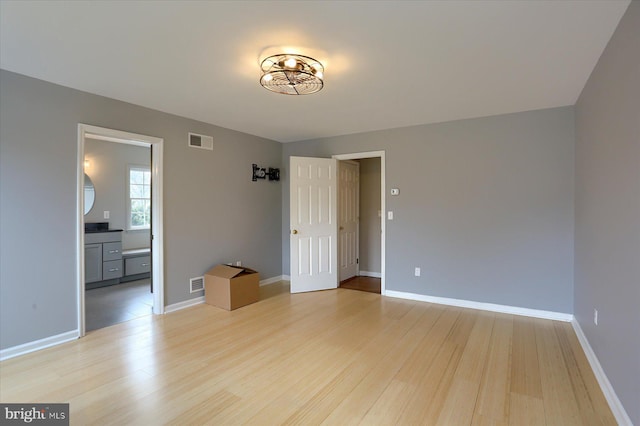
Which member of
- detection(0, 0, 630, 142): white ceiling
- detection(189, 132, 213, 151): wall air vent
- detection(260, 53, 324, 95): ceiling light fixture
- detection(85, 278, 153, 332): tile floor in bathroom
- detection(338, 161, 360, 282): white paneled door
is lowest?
detection(85, 278, 153, 332): tile floor in bathroom

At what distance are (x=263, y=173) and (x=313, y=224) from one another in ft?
4.01

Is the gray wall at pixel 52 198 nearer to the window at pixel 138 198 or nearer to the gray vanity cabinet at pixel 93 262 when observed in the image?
the gray vanity cabinet at pixel 93 262

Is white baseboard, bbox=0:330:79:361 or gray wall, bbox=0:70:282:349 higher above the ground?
gray wall, bbox=0:70:282:349

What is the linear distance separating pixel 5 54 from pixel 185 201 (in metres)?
2.10


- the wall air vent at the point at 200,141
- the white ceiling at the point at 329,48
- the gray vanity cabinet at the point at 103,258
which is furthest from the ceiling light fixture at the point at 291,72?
the gray vanity cabinet at the point at 103,258

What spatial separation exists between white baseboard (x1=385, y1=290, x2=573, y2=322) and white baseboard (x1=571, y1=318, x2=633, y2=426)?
542mm

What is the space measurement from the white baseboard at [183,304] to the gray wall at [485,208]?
8.82 feet

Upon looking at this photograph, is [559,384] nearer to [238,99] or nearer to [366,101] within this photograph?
[366,101]

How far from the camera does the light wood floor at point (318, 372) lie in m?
2.00

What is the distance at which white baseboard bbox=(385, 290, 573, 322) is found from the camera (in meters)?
3.62

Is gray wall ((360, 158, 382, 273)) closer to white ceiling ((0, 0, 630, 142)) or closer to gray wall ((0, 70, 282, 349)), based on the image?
white ceiling ((0, 0, 630, 142))

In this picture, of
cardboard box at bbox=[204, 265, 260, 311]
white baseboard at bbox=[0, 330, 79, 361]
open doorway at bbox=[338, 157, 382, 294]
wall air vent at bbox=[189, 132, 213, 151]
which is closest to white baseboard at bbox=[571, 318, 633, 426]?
open doorway at bbox=[338, 157, 382, 294]

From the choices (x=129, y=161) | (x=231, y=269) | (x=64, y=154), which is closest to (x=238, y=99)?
(x=64, y=154)

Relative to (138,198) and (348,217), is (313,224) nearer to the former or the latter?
(348,217)
